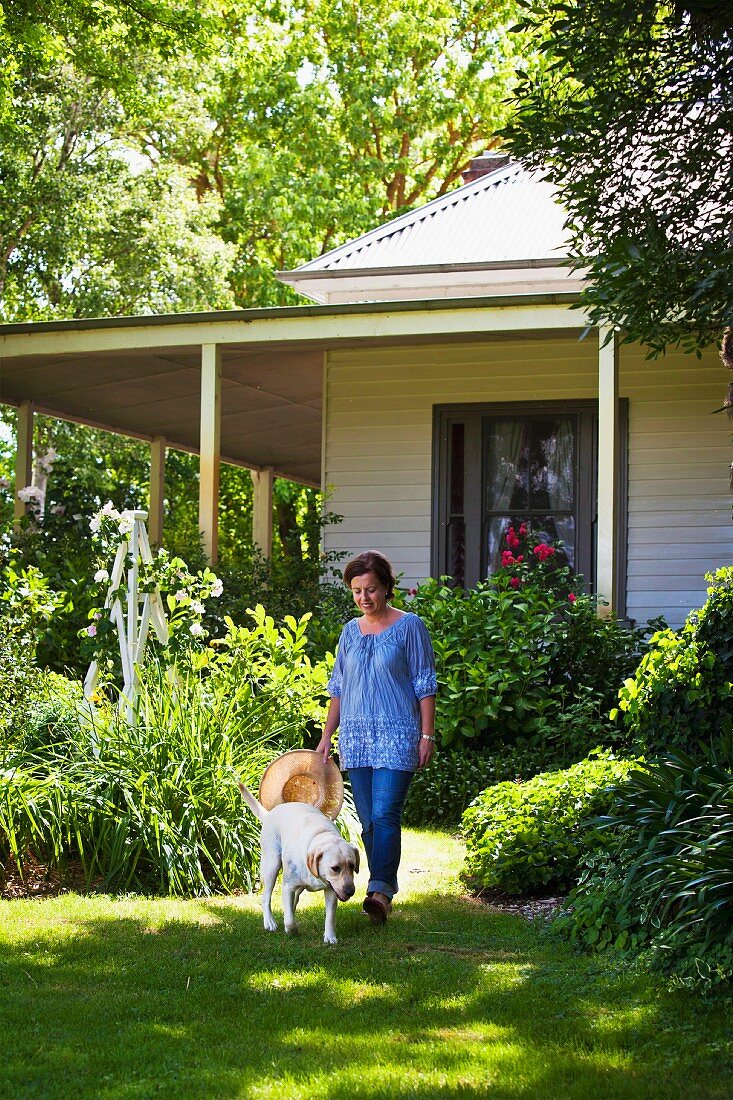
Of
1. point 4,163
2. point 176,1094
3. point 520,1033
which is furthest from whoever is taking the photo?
point 4,163

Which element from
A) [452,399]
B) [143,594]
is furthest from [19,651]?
[452,399]

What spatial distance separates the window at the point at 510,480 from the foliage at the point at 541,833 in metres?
5.23

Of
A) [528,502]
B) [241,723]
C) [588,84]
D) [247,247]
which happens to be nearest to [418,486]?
[528,502]

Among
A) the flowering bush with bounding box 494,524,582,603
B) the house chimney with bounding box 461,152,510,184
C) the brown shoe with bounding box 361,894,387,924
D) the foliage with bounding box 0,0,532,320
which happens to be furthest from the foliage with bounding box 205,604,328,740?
the foliage with bounding box 0,0,532,320

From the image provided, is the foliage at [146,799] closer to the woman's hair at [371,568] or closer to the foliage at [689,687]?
the woman's hair at [371,568]

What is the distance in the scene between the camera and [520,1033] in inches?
160

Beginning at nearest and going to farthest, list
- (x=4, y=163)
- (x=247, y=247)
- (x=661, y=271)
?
(x=661, y=271) < (x=4, y=163) < (x=247, y=247)

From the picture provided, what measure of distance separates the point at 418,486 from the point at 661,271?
717cm

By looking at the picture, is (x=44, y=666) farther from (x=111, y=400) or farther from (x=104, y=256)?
(x=104, y=256)

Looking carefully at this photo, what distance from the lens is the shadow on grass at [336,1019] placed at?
3.62 m

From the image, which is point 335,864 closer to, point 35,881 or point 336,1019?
point 336,1019

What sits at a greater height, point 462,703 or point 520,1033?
point 462,703

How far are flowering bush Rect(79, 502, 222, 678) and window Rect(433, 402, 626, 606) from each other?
15.4 ft

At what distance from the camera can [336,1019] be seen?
421 cm
